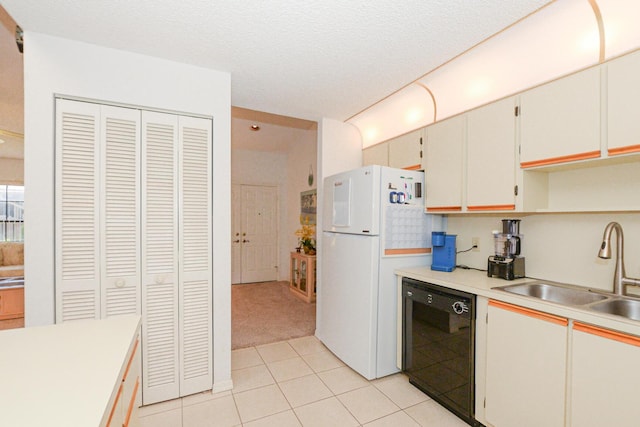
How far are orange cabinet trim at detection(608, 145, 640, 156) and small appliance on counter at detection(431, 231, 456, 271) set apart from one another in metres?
1.12

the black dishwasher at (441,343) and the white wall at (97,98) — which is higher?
the white wall at (97,98)

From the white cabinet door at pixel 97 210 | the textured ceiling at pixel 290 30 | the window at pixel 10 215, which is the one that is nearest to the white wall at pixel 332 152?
the textured ceiling at pixel 290 30

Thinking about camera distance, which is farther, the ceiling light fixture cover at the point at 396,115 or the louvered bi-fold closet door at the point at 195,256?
the ceiling light fixture cover at the point at 396,115

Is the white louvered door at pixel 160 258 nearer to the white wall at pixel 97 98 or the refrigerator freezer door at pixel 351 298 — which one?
the white wall at pixel 97 98

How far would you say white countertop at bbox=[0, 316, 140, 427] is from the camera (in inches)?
28.8

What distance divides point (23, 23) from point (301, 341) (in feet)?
11.3

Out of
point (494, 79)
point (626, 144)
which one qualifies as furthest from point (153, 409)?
point (494, 79)

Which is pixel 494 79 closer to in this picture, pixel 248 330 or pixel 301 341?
pixel 301 341

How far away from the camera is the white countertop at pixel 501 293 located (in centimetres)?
129

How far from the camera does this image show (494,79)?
225 cm

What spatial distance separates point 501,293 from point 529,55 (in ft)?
5.48

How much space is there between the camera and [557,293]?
1937 millimetres

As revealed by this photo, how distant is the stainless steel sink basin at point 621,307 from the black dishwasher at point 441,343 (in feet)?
2.10

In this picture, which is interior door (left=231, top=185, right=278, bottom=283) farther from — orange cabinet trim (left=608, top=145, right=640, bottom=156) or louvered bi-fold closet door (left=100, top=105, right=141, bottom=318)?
orange cabinet trim (left=608, top=145, right=640, bottom=156)
